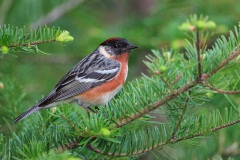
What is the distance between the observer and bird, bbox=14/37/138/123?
4320mm

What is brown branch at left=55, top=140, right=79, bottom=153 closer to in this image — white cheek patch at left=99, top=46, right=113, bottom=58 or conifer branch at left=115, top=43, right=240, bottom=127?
conifer branch at left=115, top=43, right=240, bottom=127

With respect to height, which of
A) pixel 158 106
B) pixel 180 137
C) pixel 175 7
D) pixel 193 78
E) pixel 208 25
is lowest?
pixel 180 137

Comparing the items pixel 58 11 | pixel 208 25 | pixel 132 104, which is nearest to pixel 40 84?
pixel 58 11

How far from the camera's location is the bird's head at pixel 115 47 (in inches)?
184

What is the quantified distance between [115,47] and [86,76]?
1.52 feet

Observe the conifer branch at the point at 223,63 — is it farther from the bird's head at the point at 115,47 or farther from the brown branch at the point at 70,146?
the bird's head at the point at 115,47

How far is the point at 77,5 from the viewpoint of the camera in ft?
17.7

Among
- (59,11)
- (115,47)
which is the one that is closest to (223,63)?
(115,47)

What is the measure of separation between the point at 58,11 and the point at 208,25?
11.3ft

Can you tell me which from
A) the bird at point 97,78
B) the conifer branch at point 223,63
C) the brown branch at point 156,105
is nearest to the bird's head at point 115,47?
the bird at point 97,78

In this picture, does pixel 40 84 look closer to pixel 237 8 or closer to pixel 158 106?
pixel 237 8

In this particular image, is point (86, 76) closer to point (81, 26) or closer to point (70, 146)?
point (81, 26)

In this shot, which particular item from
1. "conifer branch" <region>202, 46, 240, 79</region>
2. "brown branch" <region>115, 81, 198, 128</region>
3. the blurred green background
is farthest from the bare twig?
"conifer branch" <region>202, 46, 240, 79</region>

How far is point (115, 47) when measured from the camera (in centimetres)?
477
